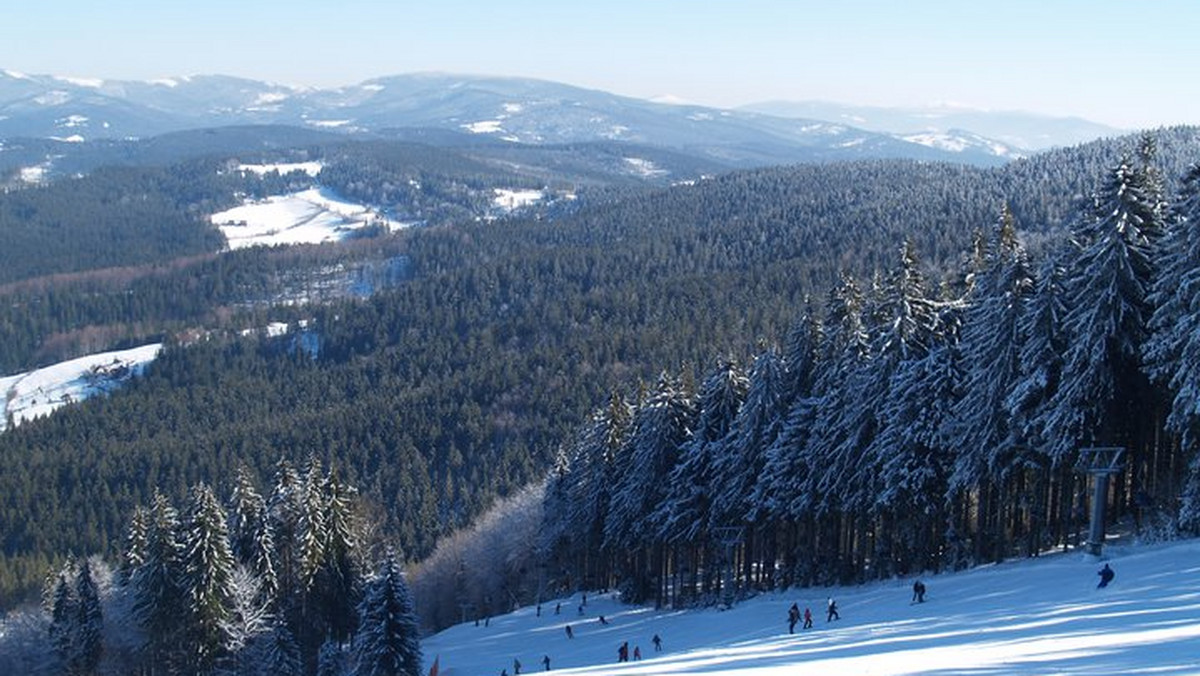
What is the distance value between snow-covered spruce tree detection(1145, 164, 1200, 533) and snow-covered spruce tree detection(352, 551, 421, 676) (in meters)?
32.5

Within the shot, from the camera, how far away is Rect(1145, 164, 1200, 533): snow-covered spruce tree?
96.7 ft

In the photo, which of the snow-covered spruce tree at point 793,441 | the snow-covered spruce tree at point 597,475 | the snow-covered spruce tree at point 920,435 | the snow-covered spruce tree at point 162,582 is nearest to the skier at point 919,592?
the snow-covered spruce tree at point 920,435

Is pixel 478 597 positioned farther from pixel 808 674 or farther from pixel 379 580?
pixel 808 674

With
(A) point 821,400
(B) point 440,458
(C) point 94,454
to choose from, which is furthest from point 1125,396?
(C) point 94,454

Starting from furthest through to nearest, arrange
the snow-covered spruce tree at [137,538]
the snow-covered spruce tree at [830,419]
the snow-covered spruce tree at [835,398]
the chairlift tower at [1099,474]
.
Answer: the snow-covered spruce tree at [137,538] < the snow-covered spruce tree at [830,419] < the snow-covered spruce tree at [835,398] < the chairlift tower at [1099,474]

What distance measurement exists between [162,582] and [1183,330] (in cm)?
4588

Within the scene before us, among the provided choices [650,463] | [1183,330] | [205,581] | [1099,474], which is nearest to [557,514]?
[650,463]

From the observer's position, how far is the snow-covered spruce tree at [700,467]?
1932 inches

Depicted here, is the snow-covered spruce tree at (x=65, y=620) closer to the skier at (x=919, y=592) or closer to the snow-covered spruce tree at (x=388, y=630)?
the snow-covered spruce tree at (x=388, y=630)

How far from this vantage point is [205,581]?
48156 millimetres

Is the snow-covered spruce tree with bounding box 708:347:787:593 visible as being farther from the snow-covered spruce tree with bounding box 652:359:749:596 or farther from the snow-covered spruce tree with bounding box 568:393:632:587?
the snow-covered spruce tree with bounding box 568:393:632:587

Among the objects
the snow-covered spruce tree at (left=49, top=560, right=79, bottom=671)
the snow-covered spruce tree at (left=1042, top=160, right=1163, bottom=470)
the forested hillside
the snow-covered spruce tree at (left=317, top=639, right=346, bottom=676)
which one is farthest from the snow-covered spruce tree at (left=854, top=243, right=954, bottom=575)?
the forested hillside

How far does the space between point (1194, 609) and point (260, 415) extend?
16365 centimetres

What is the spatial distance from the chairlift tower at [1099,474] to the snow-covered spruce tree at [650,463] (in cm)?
2195
